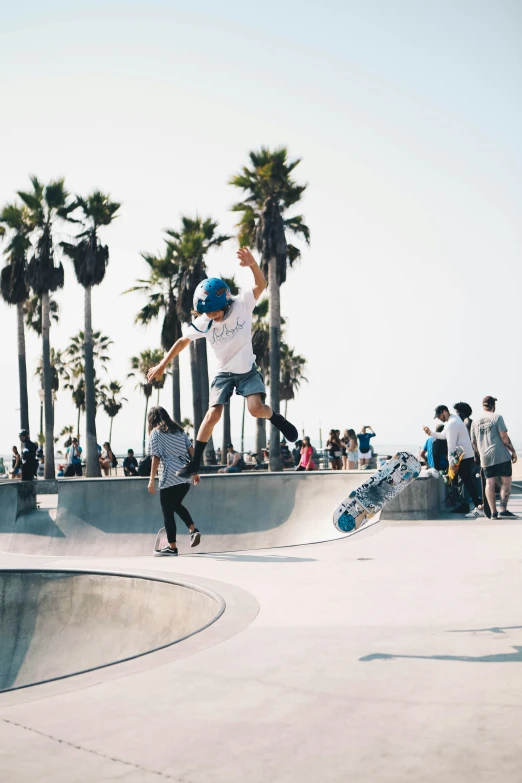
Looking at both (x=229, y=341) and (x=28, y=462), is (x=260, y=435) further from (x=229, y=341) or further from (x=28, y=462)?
(x=229, y=341)

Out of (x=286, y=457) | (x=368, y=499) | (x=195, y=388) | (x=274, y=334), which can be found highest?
(x=274, y=334)

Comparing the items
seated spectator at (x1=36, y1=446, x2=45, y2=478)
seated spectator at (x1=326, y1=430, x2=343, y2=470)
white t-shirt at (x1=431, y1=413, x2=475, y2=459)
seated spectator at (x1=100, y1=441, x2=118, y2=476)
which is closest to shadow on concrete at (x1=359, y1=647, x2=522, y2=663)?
white t-shirt at (x1=431, y1=413, x2=475, y2=459)

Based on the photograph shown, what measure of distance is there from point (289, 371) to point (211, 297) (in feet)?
189

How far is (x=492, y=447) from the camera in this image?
10.3 metres

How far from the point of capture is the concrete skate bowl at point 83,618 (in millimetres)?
6066

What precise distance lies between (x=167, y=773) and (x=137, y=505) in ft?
36.4

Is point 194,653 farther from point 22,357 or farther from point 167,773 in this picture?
point 22,357

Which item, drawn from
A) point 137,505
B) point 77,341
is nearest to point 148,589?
point 137,505

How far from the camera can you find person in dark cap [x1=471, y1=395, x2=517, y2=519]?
33.7ft

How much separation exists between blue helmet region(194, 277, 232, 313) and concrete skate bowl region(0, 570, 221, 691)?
7.23ft

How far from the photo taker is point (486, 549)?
785cm

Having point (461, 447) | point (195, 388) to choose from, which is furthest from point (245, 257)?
point (195, 388)

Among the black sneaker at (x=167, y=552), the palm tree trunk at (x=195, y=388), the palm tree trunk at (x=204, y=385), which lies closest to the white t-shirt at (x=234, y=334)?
the black sneaker at (x=167, y=552)

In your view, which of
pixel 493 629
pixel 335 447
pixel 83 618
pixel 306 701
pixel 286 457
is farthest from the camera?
pixel 286 457
